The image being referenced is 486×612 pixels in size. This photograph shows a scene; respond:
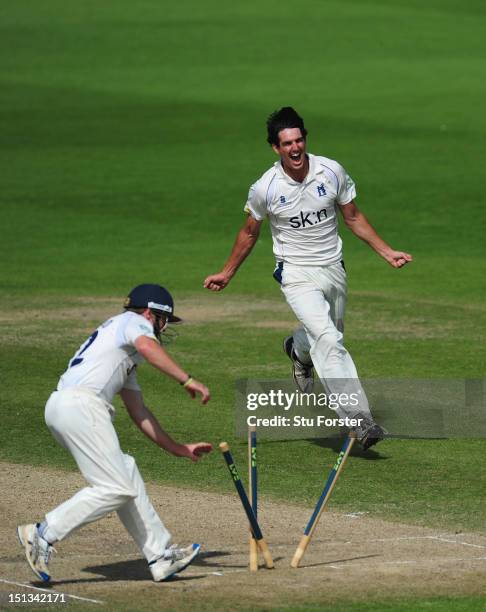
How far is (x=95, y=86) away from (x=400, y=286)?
28.5 meters

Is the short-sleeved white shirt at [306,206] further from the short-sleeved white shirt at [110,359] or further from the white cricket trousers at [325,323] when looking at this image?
the short-sleeved white shirt at [110,359]

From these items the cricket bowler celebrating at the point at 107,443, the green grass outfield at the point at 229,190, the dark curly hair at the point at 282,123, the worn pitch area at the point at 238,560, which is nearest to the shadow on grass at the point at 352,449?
the green grass outfield at the point at 229,190

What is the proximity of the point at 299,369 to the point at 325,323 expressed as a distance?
47.6 inches

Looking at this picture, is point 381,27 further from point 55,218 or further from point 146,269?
point 146,269

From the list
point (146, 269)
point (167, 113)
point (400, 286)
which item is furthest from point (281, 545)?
point (167, 113)

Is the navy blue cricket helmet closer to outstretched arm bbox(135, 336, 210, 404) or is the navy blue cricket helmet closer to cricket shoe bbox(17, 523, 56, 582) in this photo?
outstretched arm bbox(135, 336, 210, 404)

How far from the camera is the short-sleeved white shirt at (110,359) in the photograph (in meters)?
9.09

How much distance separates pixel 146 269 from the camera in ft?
79.6

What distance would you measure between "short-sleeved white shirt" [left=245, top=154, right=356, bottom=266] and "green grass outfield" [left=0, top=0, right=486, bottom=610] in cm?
177

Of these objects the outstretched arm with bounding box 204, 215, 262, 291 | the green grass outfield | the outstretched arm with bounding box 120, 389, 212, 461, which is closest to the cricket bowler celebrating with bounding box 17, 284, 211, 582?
the outstretched arm with bounding box 120, 389, 212, 461

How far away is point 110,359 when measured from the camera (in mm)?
9141

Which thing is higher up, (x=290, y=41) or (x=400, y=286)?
(x=290, y=41)

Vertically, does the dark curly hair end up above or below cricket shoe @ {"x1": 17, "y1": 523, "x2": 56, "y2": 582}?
above

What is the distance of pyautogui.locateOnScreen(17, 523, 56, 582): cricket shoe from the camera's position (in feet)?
28.9
